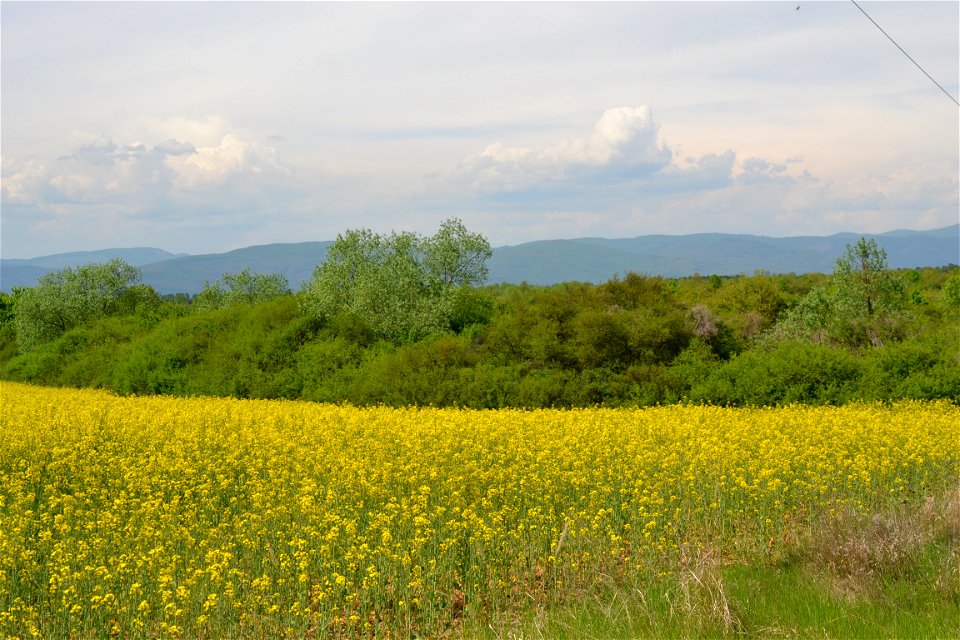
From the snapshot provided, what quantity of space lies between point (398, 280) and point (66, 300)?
24364 mm

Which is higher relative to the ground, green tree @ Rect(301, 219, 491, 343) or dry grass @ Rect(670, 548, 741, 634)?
green tree @ Rect(301, 219, 491, 343)

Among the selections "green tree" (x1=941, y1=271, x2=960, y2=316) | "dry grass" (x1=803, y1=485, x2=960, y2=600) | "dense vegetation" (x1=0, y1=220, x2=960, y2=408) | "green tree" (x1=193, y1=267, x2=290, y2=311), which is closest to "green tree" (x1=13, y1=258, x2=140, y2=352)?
"dense vegetation" (x1=0, y1=220, x2=960, y2=408)

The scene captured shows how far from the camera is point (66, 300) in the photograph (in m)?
47.5

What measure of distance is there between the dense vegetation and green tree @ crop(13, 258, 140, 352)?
170 inches

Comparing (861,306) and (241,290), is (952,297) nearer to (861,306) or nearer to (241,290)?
(861,306)

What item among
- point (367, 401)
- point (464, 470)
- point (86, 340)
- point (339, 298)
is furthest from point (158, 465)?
point (86, 340)

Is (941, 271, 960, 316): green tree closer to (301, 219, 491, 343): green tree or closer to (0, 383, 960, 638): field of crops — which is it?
(301, 219, 491, 343): green tree

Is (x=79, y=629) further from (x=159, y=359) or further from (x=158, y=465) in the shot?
(x=159, y=359)

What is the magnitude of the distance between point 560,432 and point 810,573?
681 cm

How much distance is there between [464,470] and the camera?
11.0 metres

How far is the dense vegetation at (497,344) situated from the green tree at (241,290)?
16.5m

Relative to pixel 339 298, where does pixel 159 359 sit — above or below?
below

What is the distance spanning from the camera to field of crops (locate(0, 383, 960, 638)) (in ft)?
26.0

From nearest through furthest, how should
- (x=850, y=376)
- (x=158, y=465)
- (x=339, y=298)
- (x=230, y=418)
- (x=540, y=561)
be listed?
(x=540, y=561) < (x=158, y=465) < (x=230, y=418) < (x=850, y=376) < (x=339, y=298)
